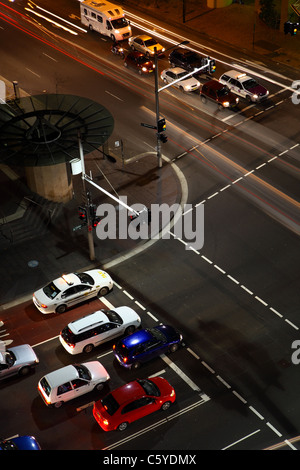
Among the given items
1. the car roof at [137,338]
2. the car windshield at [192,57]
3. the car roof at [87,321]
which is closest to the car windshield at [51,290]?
the car roof at [87,321]

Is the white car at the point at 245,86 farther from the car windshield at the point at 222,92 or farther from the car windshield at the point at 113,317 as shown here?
the car windshield at the point at 113,317

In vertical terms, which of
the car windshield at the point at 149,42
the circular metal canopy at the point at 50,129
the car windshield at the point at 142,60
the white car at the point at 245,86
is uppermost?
the circular metal canopy at the point at 50,129

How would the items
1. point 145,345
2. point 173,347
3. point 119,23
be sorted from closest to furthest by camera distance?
point 145,345 → point 173,347 → point 119,23

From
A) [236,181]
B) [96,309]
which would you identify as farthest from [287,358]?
[236,181]

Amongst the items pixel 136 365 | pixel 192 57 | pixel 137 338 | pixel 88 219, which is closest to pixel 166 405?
pixel 136 365

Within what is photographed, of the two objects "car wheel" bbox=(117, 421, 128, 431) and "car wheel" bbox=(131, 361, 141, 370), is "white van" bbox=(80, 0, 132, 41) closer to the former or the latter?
"car wheel" bbox=(131, 361, 141, 370)

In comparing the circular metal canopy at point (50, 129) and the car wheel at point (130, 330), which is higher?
the circular metal canopy at point (50, 129)

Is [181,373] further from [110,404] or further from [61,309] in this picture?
[61,309]

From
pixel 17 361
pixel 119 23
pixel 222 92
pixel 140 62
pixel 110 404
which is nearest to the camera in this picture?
pixel 110 404
